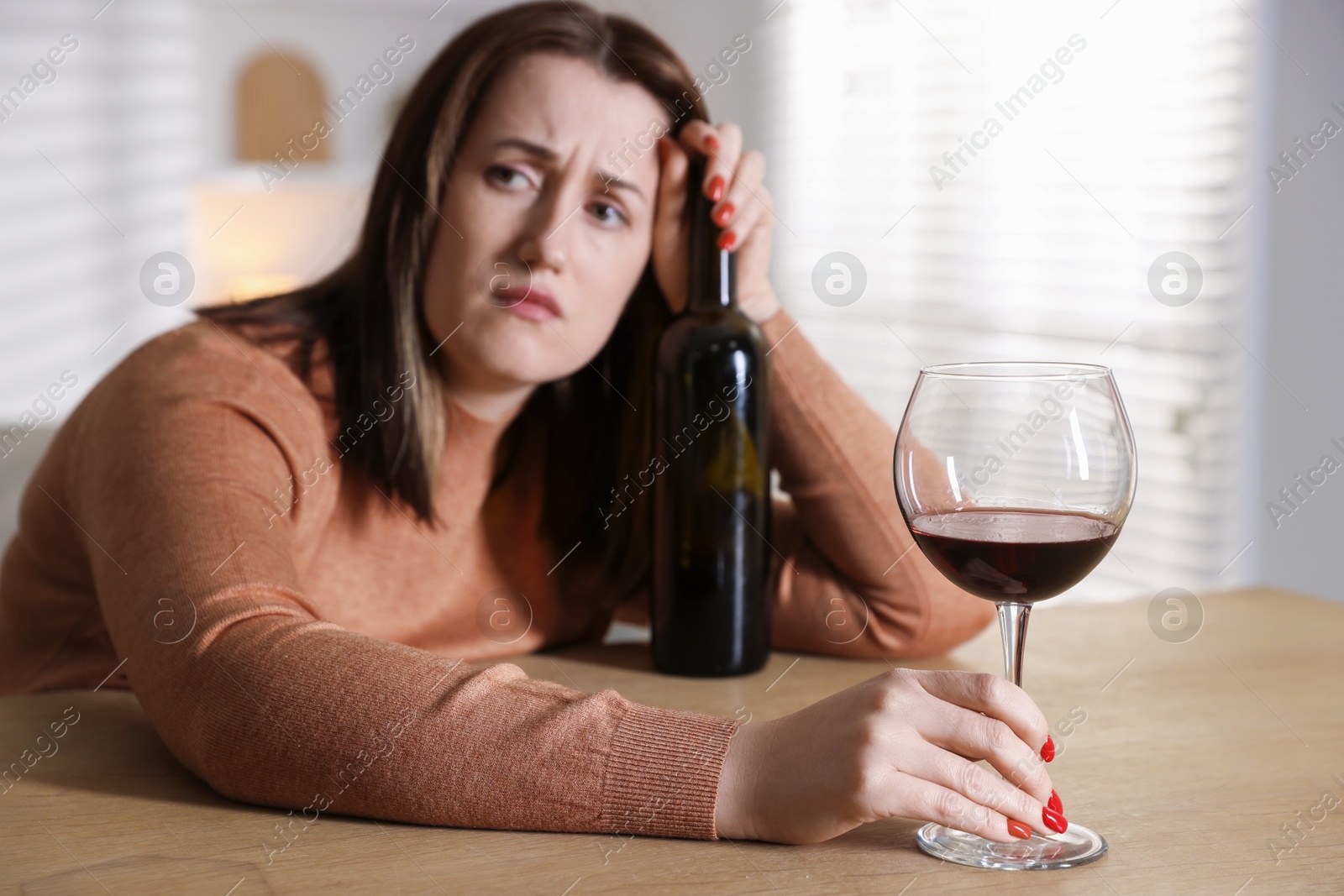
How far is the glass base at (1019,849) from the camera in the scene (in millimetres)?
662

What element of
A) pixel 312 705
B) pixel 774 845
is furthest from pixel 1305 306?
pixel 312 705

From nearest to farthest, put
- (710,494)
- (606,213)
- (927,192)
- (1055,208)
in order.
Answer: (710,494), (606,213), (1055,208), (927,192)

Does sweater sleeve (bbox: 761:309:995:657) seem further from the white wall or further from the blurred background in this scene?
the white wall

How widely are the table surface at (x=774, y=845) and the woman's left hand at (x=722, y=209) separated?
426 mm

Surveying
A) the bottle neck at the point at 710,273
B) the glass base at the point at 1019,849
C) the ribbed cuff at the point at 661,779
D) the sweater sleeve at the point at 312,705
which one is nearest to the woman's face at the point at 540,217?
the bottle neck at the point at 710,273

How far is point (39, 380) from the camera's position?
146 inches

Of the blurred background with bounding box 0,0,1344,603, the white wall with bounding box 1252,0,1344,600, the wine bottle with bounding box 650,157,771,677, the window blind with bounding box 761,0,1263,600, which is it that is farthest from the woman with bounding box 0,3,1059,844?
the window blind with bounding box 761,0,1263,600

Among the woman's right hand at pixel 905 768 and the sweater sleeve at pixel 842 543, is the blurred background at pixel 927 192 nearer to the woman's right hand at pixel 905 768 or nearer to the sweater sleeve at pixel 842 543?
the sweater sleeve at pixel 842 543

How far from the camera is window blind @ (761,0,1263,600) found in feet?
7.93

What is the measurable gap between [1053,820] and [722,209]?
27.3 inches

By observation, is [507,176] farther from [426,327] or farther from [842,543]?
[842,543]

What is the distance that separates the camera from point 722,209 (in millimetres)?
1193

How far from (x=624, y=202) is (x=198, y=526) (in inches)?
21.7

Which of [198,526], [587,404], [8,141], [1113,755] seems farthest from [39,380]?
[1113,755]
